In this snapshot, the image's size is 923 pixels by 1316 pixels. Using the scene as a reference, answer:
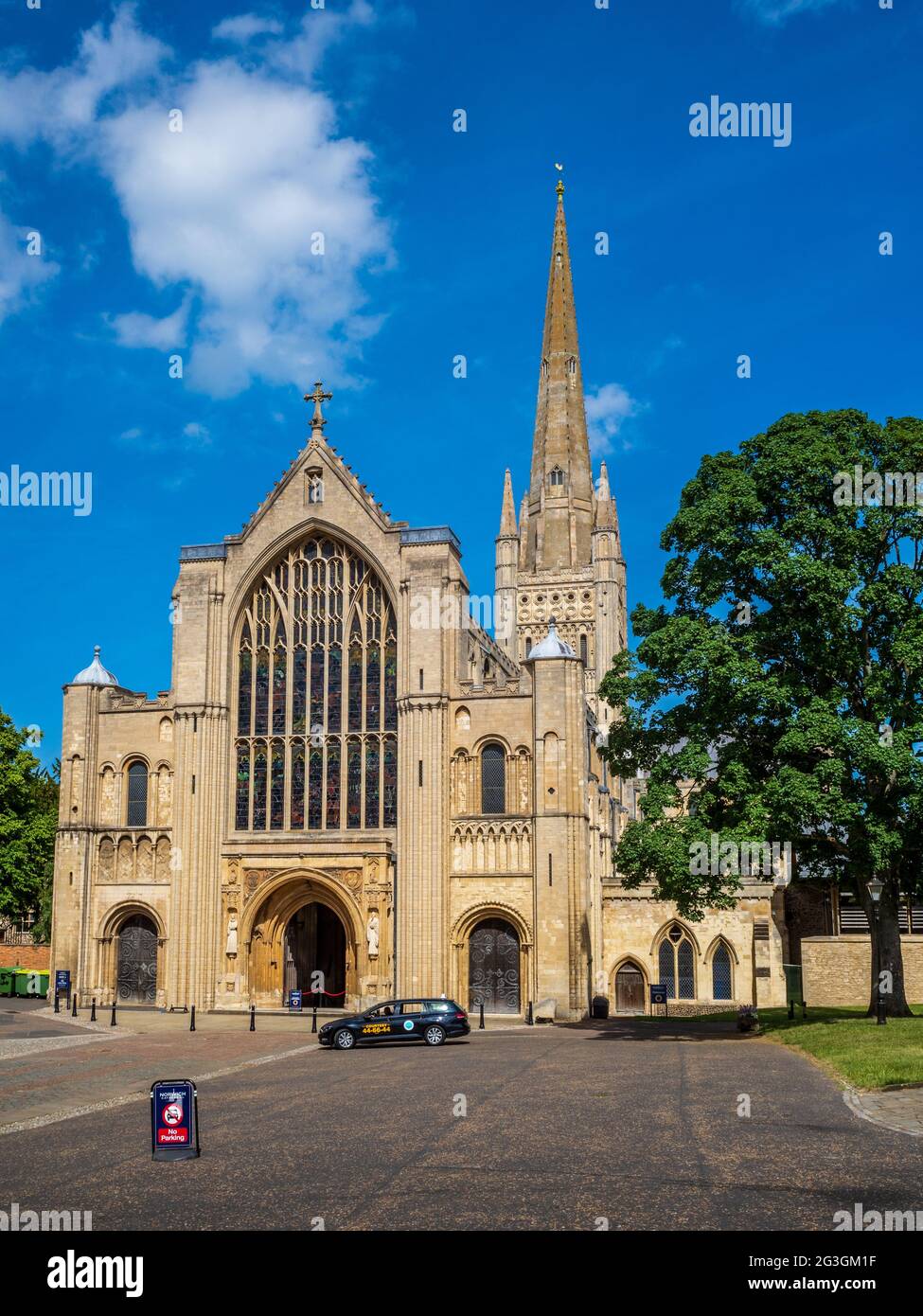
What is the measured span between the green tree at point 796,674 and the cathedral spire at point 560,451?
49156mm

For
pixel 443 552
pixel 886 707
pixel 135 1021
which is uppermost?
pixel 443 552

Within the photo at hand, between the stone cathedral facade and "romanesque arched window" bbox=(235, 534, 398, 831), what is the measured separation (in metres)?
0.08

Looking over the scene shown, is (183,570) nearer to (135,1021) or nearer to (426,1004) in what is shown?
(135,1021)

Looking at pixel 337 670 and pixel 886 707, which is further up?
pixel 337 670

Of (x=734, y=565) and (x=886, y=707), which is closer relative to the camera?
(x=886, y=707)

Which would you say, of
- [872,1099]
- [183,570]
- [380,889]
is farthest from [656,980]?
[872,1099]

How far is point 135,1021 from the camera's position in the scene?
131ft

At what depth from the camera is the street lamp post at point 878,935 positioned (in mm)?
29359
